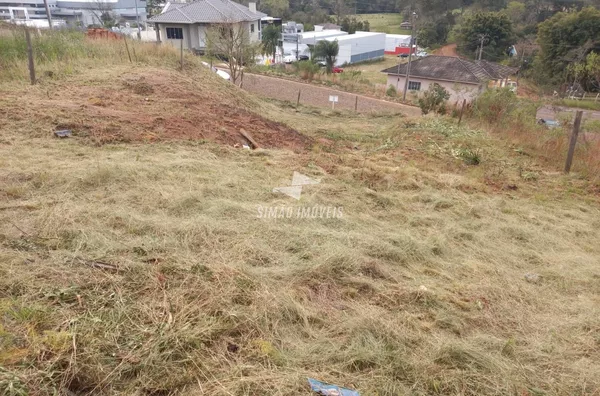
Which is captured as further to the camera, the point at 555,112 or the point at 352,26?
the point at 352,26

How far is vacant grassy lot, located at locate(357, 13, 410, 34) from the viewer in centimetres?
5534

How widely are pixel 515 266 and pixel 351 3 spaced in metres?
67.5

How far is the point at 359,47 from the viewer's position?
41.6m

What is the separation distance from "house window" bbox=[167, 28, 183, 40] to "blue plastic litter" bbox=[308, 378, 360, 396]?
3016 centimetres

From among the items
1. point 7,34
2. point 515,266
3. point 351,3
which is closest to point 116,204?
point 515,266

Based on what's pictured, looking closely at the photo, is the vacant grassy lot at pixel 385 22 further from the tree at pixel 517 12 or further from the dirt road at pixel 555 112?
the dirt road at pixel 555 112

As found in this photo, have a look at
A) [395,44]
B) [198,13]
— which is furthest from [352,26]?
[198,13]

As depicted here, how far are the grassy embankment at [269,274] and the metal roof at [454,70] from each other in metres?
22.1

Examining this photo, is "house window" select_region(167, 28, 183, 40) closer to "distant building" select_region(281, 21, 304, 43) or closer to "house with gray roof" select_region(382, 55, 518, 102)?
"distant building" select_region(281, 21, 304, 43)

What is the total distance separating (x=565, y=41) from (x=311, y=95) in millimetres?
23190

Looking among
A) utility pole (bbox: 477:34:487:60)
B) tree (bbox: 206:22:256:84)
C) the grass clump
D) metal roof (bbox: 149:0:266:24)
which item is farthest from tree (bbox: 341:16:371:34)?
the grass clump

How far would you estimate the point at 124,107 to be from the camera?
723cm

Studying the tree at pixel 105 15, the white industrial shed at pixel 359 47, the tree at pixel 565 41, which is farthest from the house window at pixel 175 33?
the tree at pixel 565 41

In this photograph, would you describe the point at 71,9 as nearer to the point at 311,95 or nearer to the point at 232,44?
the point at 311,95
